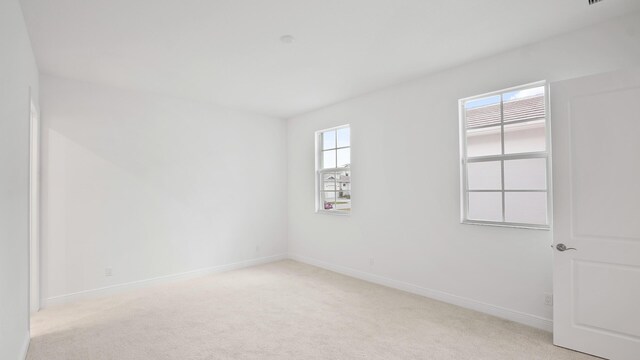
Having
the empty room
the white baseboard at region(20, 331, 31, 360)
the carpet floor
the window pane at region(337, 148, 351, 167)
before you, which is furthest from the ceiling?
the carpet floor

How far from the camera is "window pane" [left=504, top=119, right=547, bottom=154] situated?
3025 millimetres

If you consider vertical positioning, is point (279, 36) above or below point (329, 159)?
above

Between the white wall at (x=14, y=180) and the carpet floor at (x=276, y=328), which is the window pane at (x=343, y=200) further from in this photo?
the white wall at (x=14, y=180)

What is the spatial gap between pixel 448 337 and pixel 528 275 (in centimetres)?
99

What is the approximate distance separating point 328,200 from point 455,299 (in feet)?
8.20

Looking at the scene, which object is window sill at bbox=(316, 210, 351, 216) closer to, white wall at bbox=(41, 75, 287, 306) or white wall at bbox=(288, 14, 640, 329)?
white wall at bbox=(288, 14, 640, 329)

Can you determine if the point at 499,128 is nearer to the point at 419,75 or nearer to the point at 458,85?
the point at 458,85

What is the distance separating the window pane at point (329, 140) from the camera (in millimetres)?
5262

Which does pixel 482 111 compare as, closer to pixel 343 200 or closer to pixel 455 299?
pixel 455 299

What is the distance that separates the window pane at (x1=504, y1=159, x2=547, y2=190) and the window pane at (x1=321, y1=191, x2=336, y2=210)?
105 inches

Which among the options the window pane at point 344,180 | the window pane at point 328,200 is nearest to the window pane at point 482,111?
the window pane at point 344,180

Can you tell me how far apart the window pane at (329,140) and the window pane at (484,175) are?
7.55ft

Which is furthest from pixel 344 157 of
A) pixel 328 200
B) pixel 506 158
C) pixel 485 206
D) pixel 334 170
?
pixel 506 158

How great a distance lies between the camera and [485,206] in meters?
3.40
